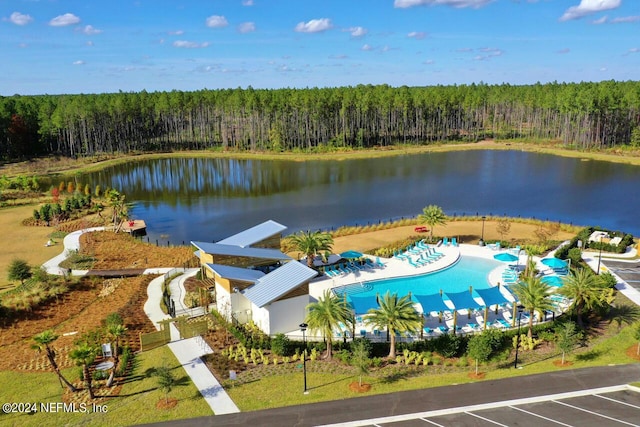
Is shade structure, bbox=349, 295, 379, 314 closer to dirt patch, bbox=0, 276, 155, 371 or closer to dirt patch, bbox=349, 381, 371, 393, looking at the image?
dirt patch, bbox=349, 381, 371, 393

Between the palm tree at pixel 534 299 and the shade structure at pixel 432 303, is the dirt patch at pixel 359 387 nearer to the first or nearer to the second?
the shade structure at pixel 432 303

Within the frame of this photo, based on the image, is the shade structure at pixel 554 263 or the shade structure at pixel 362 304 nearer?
the shade structure at pixel 362 304

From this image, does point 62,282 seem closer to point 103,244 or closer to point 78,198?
point 103,244

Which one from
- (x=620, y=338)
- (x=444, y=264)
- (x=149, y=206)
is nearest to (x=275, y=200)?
(x=149, y=206)

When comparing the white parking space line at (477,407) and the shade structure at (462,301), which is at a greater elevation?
the shade structure at (462,301)

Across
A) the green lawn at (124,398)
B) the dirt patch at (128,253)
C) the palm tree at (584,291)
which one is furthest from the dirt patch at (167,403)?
the palm tree at (584,291)

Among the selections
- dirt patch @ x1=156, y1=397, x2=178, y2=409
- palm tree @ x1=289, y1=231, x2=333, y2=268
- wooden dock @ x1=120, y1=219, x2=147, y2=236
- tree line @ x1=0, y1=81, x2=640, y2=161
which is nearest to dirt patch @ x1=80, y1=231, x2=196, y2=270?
wooden dock @ x1=120, y1=219, x2=147, y2=236
